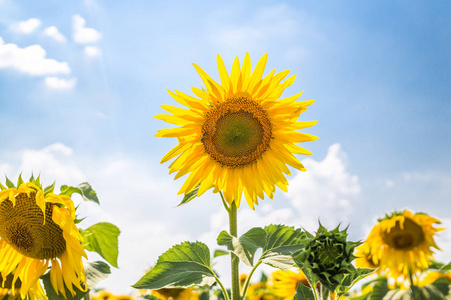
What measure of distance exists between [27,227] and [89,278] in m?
0.72

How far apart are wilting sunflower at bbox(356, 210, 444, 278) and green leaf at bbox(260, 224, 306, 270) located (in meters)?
3.34

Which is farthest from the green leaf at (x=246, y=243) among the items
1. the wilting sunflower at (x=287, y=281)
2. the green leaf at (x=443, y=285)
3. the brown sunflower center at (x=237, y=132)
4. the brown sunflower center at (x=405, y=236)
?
the brown sunflower center at (x=405, y=236)

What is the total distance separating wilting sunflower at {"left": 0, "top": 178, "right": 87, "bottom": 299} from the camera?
376 centimetres

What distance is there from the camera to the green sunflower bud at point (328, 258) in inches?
106

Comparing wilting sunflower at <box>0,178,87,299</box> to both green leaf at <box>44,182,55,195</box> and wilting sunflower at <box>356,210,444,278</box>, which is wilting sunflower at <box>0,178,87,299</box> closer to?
green leaf at <box>44,182,55,195</box>

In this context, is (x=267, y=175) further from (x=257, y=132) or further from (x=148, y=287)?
(x=148, y=287)

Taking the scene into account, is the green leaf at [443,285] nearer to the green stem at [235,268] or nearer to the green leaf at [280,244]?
the green leaf at [280,244]

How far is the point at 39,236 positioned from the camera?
13.0ft

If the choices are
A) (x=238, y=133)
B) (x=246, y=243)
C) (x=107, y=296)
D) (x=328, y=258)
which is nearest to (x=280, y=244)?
(x=246, y=243)

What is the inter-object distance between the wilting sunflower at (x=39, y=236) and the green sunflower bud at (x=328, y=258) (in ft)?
6.32

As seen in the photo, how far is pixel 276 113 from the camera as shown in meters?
3.98

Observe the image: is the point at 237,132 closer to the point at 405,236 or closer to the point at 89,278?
the point at 89,278

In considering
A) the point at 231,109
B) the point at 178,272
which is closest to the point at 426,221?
the point at 231,109

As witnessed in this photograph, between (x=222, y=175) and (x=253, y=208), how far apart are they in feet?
1.36
